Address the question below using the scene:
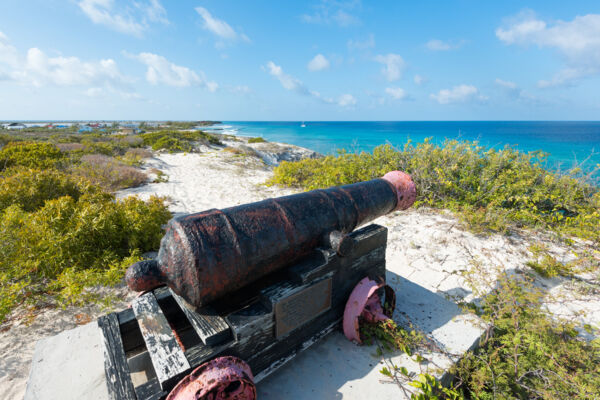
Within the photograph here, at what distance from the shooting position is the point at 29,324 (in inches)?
112

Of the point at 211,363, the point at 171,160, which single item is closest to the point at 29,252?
the point at 211,363

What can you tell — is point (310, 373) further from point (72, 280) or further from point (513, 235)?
point (513, 235)

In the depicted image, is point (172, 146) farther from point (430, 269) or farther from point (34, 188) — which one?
point (430, 269)

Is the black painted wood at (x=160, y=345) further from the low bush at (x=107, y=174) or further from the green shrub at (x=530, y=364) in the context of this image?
the low bush at (x=107, y=174)

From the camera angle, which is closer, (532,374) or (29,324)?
(532,374)

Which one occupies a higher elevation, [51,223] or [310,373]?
[51,223]

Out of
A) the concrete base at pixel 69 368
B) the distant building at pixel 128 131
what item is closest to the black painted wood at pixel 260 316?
the concrete base at pixel 69 368

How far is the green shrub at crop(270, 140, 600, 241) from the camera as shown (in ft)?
16.4

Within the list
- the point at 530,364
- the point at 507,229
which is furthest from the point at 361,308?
the point at 507,229

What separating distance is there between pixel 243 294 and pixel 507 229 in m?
5.10

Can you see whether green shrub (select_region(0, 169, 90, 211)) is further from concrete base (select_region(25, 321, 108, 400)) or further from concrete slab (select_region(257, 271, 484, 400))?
concrete slab (select_region(257, 271, 484, 400))

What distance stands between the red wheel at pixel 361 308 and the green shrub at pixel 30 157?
9596 millimetres

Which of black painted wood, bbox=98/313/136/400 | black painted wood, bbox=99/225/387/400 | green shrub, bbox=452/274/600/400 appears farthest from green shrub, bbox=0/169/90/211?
green shrub, bbox=452/274/600/400

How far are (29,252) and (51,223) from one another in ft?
1.44
